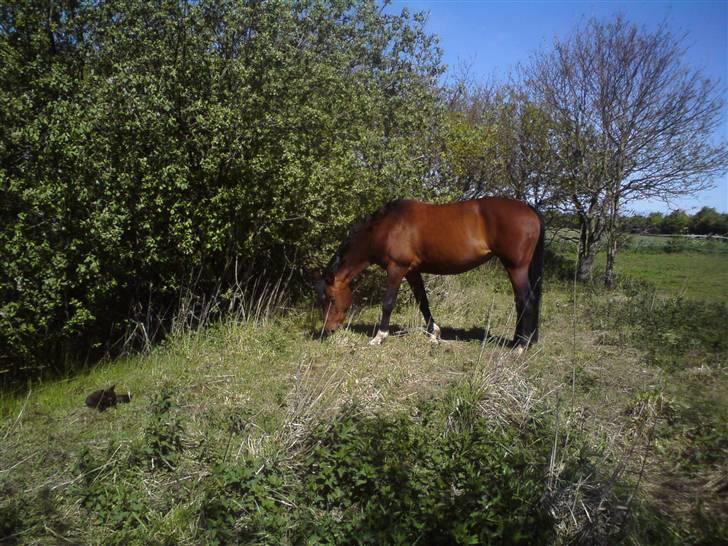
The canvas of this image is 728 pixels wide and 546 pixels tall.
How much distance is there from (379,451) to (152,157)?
Result: 452 cm

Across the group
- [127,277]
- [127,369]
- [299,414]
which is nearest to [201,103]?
[127,277]

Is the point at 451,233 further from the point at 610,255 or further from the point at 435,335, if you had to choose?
the point at 610,255

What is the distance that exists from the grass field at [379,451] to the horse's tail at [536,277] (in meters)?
0.43

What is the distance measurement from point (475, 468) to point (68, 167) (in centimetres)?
524

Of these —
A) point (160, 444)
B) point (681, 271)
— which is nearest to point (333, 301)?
point (160, 444)

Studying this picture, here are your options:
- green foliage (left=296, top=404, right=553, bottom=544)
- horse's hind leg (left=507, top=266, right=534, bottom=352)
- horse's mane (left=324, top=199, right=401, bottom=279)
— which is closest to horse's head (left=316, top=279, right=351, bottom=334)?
horse's mane (left=324, top=199, right=401, bottom=279)

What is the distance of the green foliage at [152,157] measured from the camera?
18.6 feet

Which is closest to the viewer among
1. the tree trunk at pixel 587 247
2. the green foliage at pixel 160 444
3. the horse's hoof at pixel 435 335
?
the green foliage at pixel 160 444

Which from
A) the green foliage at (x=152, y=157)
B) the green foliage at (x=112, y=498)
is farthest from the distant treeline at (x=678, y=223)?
the green foliage at (x=112, y=498)

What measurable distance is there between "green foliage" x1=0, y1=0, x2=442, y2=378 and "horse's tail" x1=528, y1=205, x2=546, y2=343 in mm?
2703

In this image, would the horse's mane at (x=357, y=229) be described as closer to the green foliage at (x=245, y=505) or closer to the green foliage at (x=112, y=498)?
the green foliage at (x=245, y=505)

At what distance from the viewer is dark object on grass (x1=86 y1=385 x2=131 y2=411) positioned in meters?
4.76

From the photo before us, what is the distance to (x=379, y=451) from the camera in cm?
343

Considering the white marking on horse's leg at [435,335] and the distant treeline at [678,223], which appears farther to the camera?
the distant treeline at [678,223]
